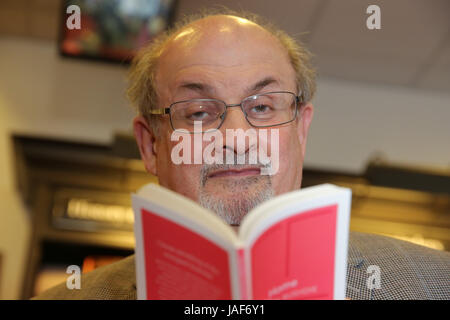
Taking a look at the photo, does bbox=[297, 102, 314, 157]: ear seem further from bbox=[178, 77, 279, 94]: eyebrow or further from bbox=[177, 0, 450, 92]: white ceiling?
bbox=[177, 0, 450, 92]: white ceiling

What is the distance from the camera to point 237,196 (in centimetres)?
120

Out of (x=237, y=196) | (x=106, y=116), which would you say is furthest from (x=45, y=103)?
(x=237, y=196)

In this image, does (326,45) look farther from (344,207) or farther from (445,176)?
(344,207)

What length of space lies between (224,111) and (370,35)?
2.54 m

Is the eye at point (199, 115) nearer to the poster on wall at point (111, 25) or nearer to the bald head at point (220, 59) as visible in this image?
the bald head at point (220, 59)

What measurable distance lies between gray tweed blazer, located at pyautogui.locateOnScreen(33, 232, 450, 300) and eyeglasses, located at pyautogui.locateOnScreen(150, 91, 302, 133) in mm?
341

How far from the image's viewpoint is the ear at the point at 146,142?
1.52 m

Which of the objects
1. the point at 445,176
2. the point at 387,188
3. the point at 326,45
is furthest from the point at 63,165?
the point at 445,176

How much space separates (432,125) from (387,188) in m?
0.68

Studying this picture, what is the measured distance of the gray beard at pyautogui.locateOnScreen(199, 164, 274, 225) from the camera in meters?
1.20

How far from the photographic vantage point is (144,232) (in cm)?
86

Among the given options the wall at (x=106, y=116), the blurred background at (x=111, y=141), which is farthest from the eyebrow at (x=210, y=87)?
the wall at (x=106, y=116)

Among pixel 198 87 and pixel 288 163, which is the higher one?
pixel 198 87

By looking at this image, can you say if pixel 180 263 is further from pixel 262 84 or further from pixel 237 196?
pixel 262 84
